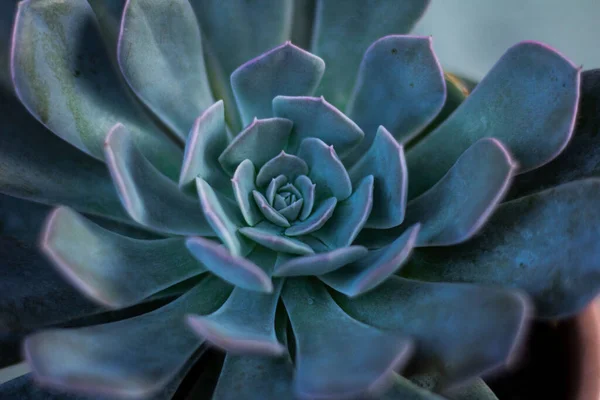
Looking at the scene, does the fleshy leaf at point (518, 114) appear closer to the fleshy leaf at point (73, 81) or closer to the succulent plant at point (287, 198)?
the succulent plant at point (287, 198)

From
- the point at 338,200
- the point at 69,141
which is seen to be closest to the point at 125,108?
the point at 69,141

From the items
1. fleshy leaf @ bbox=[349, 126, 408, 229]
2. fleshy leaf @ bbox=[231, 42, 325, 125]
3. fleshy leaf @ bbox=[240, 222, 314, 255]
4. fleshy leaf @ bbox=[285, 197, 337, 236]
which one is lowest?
fleshy leaf @ bbox=[285, 197, 337, 236]

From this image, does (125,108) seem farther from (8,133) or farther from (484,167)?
(484,167)

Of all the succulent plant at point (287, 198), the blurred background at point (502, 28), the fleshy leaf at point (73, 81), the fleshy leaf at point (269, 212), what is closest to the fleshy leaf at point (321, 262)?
the succulent plant at point (287, 198)

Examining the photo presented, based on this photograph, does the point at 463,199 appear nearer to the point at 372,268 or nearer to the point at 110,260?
the point at 372,268

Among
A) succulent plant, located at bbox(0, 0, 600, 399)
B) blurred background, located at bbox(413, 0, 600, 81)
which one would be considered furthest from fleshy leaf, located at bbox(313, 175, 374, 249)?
blurred background, located at bbox(413, 0, 600, 81)

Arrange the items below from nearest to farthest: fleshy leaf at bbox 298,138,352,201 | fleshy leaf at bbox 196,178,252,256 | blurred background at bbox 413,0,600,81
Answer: fleshy leaf at bbox 196,178,252,256 → fleshy leaf at bbox 298,138,352,201 → blurred background at bbox 413,0,600,81

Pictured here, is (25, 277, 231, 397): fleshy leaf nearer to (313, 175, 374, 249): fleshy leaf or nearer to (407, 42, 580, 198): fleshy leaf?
(313, 175, 374, 249): fleshy leaf
